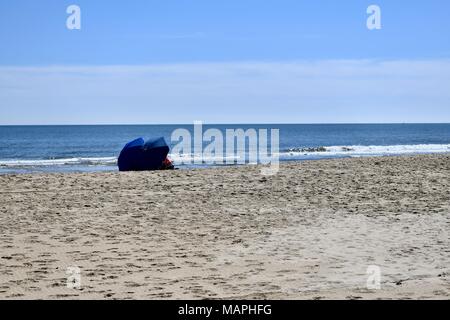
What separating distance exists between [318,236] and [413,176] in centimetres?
754

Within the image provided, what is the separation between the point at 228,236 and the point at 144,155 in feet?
34.4

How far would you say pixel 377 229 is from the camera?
31.7 feet

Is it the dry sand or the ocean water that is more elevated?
the ocean water

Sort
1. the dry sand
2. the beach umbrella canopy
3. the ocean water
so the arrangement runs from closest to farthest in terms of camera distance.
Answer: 1. the dry sand
2. the beach umbrella canopy
3. the ocean water

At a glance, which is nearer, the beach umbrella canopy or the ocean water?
the beach umbrella canopy

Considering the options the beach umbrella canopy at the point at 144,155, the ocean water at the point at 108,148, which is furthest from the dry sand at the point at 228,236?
the ocean water at the point at 108,148

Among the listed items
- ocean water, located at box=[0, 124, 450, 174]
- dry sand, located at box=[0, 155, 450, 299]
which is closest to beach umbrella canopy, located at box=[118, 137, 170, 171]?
dry sand, located at box=[0, 155, 450, 299]

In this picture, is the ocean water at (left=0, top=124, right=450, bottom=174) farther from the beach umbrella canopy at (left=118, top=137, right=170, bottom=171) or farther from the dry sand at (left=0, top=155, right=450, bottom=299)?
the dry sand at (left=0, top=155, right=450, bottom=299)

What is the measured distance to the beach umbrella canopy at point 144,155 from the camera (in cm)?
1939

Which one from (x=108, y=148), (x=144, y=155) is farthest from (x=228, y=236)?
(x=108, y=148)

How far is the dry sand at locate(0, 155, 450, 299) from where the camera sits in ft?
21.6

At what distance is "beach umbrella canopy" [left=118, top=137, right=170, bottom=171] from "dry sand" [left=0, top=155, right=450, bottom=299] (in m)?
3.32

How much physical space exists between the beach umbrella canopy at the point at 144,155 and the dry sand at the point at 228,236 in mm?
3319
